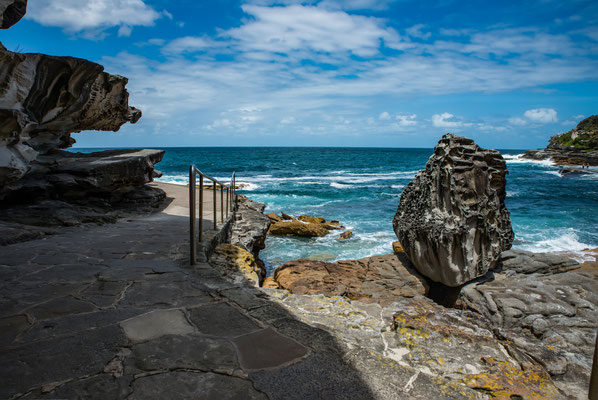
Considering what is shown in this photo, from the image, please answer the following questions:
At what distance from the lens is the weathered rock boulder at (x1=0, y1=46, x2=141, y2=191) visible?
5.00 m

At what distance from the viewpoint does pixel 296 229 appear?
1310 centimetres

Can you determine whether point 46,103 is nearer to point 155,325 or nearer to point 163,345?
point 155,325

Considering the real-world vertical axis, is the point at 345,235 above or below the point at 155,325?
below

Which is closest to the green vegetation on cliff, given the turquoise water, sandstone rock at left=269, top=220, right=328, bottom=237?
the turquoise water

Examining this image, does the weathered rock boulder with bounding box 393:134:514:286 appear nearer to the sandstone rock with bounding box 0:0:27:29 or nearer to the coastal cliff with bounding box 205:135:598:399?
the coastal cliff with bounding box 205:135:598:399

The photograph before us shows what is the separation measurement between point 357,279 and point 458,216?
7.61 ft

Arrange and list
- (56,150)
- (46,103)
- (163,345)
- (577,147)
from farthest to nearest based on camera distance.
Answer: (577,147) < (56,150) < (46,103) < (163,345)

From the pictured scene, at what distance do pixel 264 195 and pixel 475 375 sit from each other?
22.6 meters

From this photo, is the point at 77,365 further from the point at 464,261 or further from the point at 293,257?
the point at 293,257

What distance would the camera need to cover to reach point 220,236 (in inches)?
232

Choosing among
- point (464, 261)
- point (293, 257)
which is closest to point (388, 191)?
point (293, 257)

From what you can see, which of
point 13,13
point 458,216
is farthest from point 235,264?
point 458,216

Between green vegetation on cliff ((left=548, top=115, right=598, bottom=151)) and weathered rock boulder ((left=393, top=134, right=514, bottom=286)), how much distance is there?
55.0 metres

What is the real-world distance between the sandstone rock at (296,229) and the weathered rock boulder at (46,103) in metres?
6.48
